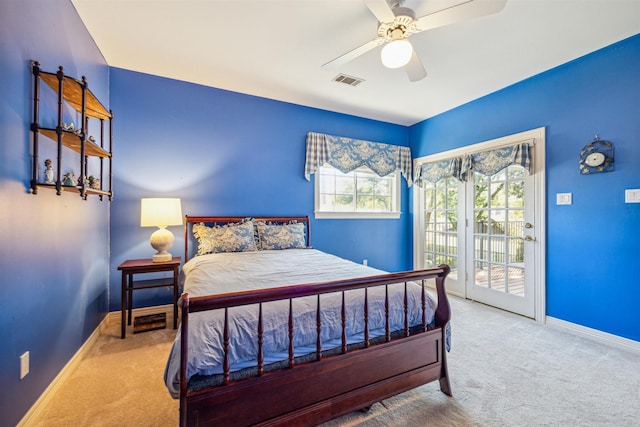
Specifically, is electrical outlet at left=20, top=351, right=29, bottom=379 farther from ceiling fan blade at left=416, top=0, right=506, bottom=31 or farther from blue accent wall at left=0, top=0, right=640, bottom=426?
ceiling fan blade at left=416, top=0, right=506, bottom=31

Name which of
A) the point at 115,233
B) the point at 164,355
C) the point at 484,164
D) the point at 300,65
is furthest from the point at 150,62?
the point at 484,164

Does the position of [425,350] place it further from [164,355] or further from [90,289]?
[90,289]

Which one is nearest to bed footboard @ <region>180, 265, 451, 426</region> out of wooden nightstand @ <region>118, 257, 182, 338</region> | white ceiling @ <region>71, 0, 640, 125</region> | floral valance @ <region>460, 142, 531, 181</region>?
wooden nightstand @ <region>118, 257, 182, 338</region>

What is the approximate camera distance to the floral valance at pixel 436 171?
4.03m

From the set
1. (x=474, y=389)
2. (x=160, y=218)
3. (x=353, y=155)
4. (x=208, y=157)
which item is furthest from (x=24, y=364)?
(x=353, y=155)

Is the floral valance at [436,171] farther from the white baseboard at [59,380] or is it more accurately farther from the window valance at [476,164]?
the white baseboard at [59,380]

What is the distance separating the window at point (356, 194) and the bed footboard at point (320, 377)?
262cm

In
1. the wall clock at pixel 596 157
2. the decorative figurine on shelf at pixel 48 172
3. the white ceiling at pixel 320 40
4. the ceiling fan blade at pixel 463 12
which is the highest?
the white ceiling at pixel 320 40

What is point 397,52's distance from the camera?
1883mm

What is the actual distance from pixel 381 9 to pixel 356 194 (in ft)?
9.84

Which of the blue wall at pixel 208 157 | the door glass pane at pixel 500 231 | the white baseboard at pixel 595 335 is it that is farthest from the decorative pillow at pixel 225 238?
the white baseboard at pixel 595 335

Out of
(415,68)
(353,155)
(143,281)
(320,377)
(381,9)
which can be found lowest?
(320,377)

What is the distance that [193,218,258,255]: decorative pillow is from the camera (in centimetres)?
311

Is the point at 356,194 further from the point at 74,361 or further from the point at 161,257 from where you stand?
the point at 74,361
